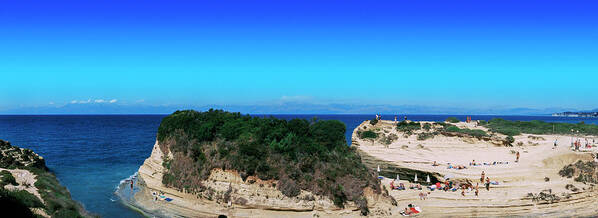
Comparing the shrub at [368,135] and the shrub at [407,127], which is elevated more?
the shrub at [407,127]

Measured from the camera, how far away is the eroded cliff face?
78.2 feet

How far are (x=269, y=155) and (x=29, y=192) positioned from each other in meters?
15.6

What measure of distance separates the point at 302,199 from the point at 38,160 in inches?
1238

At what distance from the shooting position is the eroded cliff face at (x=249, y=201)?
23.8m

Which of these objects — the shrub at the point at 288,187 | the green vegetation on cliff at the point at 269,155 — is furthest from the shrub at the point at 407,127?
the shrub at the point at 288,187

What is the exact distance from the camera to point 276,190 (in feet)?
81.2

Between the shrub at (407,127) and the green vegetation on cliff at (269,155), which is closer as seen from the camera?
the green vegetation on cliff at (269,155)

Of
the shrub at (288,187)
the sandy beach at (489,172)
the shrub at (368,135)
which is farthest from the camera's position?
the shrub at (368,135)

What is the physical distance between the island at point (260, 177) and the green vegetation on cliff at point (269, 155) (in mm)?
67

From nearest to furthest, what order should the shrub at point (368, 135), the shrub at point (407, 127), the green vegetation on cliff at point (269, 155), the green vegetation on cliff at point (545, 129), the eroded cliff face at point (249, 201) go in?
the eroded cliff face at point (249, 201) < the green vegetation on cliff at point (269, 155) < the shrub at point (368, 135) < the shrub at point (407, 127) < the green vegetation on cliff at point (545, 129)

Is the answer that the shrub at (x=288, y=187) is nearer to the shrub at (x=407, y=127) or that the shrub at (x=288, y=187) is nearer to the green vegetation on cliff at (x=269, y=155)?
the green vegetation on cliff at (x=269, y=155)

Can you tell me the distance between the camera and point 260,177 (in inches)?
998

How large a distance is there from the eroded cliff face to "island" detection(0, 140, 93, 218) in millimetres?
5853

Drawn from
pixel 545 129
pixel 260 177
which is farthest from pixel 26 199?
pixel 545 129
